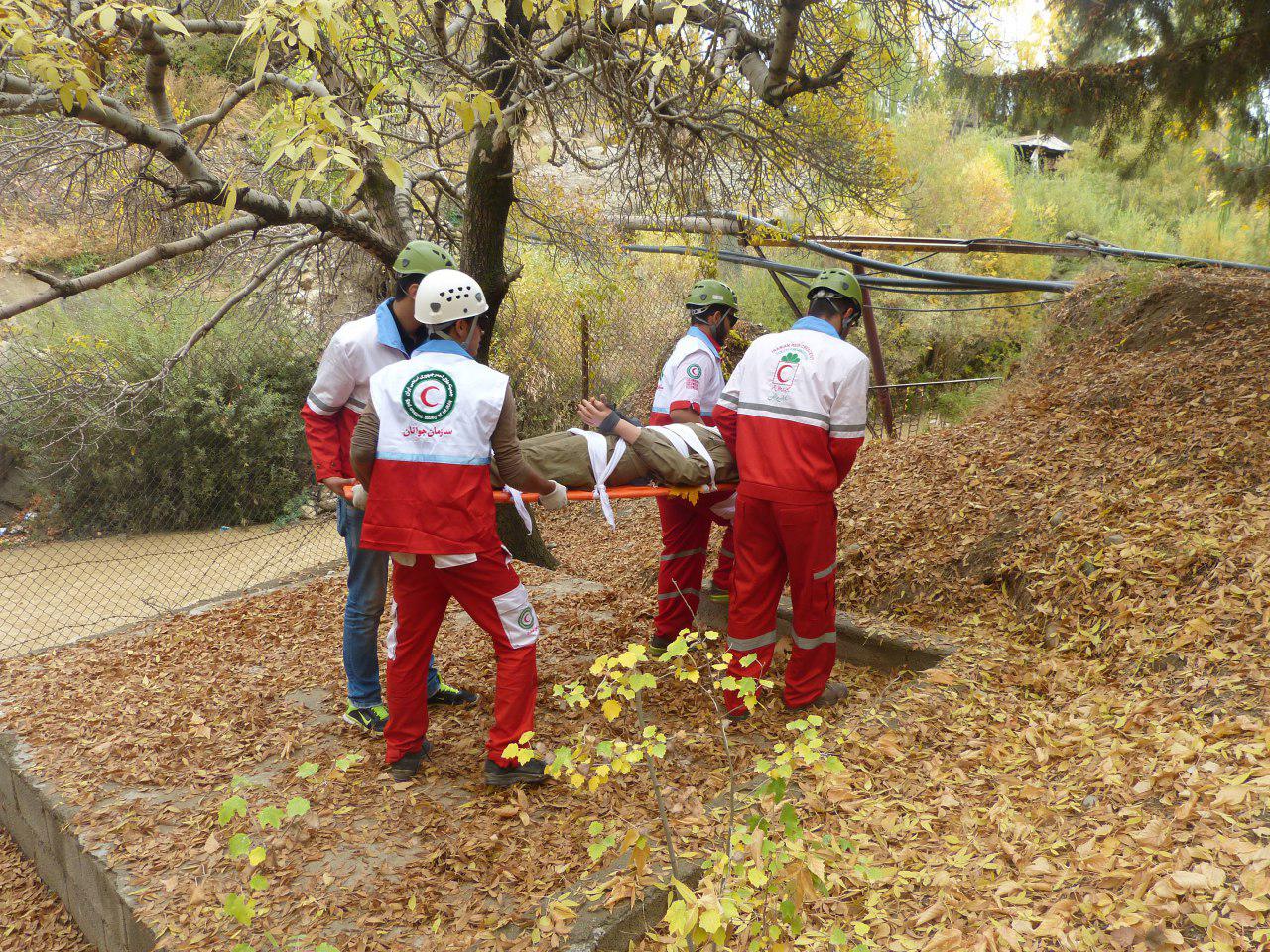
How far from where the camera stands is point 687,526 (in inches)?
195

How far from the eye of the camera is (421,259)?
12.5ft

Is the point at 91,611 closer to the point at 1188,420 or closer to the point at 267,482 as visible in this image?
the point at 267,482

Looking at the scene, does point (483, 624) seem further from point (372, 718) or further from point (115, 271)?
point (115, 271)

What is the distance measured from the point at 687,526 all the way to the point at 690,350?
3.28 feet

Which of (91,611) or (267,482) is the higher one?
(267,482)

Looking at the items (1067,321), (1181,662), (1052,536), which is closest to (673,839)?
(1181,662)

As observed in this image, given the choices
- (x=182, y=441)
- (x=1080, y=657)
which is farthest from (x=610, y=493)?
(x=182, y=441)

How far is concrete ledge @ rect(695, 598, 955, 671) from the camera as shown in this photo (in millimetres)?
4719

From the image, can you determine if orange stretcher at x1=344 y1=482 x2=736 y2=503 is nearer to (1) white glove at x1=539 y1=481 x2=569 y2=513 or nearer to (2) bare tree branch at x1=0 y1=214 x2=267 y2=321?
(1) white glove at x1=539 y1=481 x2=569 y2=513

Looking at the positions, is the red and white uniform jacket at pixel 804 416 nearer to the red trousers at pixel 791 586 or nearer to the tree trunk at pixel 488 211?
the red trousers at pixel 791 586

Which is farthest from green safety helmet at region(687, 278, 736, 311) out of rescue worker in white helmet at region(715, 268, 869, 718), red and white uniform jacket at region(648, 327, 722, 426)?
rescue worker in white helmet at region(715, 268, 869, 718)

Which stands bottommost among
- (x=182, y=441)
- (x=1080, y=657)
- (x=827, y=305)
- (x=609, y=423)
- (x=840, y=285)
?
(x=1080, y=657)

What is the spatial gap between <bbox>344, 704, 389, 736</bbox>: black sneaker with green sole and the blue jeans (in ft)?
0.10

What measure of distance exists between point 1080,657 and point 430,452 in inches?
127
